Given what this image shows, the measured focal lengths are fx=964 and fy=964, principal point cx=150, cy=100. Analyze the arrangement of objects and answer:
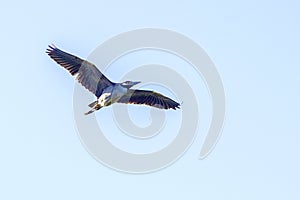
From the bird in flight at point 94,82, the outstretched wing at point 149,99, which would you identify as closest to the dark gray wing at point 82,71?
the bird in flight at point 94,82

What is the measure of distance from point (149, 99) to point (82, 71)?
101 inches

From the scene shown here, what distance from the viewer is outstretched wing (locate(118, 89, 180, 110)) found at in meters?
30.8

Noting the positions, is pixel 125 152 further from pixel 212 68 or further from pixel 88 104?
pixel 212 68

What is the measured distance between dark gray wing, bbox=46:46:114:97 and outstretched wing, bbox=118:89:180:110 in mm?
796

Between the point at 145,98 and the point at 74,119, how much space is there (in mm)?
2533

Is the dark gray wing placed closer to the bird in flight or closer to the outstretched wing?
the bird in flight

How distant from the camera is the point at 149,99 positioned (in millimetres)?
31406

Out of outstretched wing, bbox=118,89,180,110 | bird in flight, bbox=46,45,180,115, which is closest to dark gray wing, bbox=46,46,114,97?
bird in flight, bbox=46,45,180,115

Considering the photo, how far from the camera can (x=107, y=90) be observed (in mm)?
30375

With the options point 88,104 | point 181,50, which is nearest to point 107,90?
point 88,104

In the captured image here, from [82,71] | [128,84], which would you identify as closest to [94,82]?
[82,71]

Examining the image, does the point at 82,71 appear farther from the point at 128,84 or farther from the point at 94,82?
the point at 128,84

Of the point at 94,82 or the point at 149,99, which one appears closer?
the point at 94,82

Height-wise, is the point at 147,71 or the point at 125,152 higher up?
the point at 147,71
